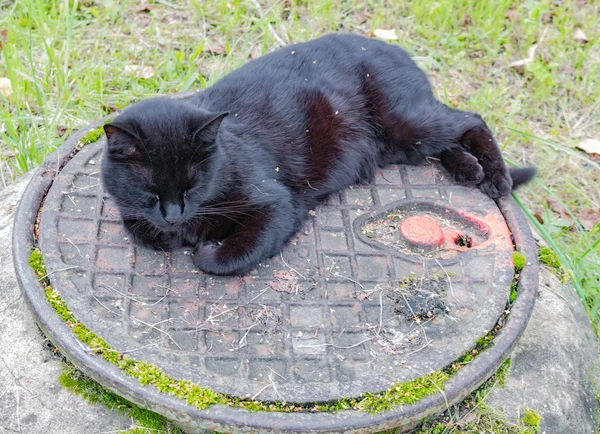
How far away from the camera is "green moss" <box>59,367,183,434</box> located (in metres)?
1.77

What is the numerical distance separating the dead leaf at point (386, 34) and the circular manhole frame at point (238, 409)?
206cm

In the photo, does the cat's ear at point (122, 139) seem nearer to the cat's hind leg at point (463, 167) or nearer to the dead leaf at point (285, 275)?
the dead leaf at point (285, 275)

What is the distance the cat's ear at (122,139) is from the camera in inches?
68.2

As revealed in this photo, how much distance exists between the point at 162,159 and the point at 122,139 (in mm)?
129

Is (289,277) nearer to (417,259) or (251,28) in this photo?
(417,259)

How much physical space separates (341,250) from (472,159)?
745 mm

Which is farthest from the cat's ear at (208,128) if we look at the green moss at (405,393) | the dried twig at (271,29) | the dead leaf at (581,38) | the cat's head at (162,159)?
the dead leaf at (581,38)

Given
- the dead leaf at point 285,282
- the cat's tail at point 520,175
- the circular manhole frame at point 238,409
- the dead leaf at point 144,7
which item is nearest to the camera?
the circular manhole frame at point 238,409

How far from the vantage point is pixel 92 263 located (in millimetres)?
1958

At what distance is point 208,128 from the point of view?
183cm

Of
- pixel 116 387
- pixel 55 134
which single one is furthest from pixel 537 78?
pixel 116 387

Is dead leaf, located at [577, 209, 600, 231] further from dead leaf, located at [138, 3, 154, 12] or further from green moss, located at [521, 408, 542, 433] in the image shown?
dead leaf, located at [138, 3, 154, 12]

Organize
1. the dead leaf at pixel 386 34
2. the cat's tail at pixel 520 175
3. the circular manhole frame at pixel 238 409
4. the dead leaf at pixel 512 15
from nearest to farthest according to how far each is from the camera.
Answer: the circular manhole frame at pixel 238 409 < the cat's tail at pixel 520 175 < the dead leaf at pixel 386 34 < the dead leaf at pixel 512 15

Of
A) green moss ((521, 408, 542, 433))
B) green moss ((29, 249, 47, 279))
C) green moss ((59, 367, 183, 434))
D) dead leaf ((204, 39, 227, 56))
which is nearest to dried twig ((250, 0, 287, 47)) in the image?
dead leaf ((204, 39, 227, 56))
